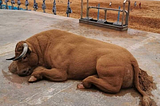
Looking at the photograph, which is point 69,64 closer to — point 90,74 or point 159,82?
point 90,74

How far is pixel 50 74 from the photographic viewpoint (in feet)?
14.5

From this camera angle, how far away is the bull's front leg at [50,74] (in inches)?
173

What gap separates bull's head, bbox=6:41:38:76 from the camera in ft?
14.8

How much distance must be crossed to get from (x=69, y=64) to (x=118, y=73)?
1110 mm

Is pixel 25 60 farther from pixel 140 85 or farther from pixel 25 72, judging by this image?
pixel 140 85

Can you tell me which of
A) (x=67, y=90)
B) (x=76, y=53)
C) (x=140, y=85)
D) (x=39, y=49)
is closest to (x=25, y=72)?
(x=39, y=49)

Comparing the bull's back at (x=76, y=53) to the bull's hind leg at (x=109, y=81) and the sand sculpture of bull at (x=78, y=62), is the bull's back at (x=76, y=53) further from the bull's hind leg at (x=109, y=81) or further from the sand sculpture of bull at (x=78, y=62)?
the bull's hind leg at (x=109, y=81)

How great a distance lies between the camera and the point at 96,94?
160 inches

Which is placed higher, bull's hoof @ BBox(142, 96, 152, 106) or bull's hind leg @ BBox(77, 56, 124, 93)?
bull's hind leg @ BBox(77, 56, 124, 93)

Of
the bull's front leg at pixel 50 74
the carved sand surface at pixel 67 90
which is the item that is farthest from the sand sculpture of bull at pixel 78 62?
the carved sand surface at pixel 67 90

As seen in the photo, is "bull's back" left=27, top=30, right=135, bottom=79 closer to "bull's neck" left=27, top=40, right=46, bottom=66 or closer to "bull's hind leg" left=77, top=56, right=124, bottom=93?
"bull's neck" left=27, top=40, right=46, bottom=66

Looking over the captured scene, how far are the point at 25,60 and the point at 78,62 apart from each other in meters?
1.23

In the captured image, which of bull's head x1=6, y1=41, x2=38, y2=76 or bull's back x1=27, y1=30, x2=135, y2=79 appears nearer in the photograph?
bull's back x1=27, y1=30, x2=135, y2=79

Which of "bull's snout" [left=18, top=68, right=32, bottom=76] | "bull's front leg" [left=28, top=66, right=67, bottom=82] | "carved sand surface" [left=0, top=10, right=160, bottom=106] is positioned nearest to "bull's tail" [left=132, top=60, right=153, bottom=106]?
"carved sand surface" [left=0, top=10, right=160, bottom=106]
